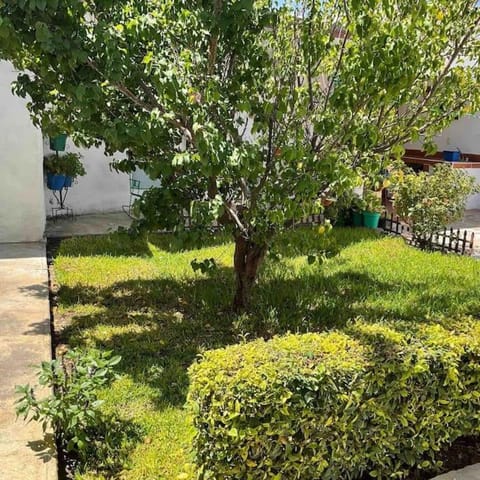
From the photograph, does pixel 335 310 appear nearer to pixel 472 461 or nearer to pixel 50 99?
pixel 472 461

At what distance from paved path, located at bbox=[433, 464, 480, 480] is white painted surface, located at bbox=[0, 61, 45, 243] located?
24.7 ft

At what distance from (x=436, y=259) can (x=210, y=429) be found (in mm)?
6765

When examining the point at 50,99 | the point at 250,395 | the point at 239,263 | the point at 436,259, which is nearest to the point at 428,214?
the point at 436,259

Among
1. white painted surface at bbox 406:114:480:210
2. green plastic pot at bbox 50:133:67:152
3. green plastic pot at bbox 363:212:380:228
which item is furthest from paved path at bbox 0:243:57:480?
white painted surface at bbox 406:114:480:210

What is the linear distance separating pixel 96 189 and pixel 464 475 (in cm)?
950

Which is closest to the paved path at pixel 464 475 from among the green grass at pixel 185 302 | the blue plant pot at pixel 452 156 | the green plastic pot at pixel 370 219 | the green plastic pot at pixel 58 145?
the green grass at pixel 185 302

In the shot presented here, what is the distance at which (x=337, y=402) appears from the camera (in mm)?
2910

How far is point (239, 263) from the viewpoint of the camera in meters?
5.93

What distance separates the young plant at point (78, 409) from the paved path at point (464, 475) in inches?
84.4

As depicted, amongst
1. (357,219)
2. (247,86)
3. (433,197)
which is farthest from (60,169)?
(433,197)

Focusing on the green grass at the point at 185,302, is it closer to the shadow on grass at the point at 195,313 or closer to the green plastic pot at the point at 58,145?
the shadow on grass at the point at 195,313

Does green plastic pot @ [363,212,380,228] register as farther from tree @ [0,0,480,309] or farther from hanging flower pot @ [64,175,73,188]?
hanging flower pot @ [64,175,73,188]

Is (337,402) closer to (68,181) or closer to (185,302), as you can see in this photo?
(185,302)

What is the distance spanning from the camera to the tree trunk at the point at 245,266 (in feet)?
19.0
